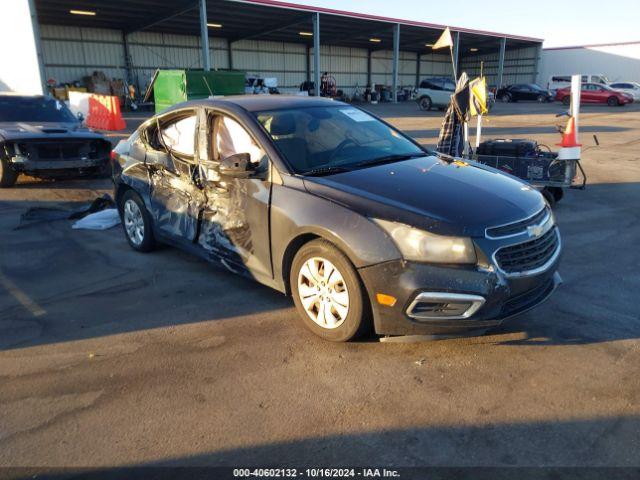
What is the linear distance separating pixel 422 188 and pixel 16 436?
2.91m

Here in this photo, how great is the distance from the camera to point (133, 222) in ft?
19.1

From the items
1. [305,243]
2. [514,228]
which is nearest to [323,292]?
[305,243]

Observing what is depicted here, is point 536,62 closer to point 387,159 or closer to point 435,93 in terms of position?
point 435,93

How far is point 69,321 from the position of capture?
13.6ft

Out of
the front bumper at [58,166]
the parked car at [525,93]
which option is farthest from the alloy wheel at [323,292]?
the parked car at [525,93]

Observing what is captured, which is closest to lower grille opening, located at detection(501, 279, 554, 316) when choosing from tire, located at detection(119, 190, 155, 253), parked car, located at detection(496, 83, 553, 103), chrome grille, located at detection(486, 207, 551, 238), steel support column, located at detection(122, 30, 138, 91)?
chrome grille, located at detection(486, 207, 551, 238)

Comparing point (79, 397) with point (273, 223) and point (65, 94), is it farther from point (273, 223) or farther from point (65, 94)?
point (65, 94)

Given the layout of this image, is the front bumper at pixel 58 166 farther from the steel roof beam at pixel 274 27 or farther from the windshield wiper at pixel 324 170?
the steel roof beam at pixel 274 27

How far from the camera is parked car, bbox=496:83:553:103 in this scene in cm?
3956

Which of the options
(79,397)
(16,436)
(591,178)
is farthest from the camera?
(591,178)

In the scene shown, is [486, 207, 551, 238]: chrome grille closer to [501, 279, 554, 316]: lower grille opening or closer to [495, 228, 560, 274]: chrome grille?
[495, 228, 560, 274]: chrome grille

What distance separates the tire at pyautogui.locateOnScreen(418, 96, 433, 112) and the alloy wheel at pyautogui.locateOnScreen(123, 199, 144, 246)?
92.0 feet

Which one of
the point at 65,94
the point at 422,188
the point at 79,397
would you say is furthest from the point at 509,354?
the point at 65,94

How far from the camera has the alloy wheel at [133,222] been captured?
18.5ft
